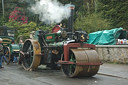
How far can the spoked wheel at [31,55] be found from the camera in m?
9.26

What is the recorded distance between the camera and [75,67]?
7.47m

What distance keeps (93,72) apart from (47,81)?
1.71 metres

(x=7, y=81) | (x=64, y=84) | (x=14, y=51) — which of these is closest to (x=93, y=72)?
(x=64, y=84)

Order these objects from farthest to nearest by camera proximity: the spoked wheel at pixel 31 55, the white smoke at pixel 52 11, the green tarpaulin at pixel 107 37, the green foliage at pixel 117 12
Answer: the green foliage at pixel 117 12 → the green tarpaulin at pixel 107 37 → the white smoke at pixel 52 11 → the spoked wheel at pixel 31 55

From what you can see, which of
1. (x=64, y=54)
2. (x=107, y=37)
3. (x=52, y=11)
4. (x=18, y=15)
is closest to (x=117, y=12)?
(x=107, y=37)

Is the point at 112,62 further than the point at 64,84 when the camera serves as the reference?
Yes

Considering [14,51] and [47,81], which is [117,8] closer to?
[14,51]

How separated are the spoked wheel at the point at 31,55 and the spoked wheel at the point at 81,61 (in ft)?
5.55

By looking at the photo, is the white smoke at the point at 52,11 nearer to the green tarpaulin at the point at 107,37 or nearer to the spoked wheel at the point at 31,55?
the spoked wheel at the point at 31,55

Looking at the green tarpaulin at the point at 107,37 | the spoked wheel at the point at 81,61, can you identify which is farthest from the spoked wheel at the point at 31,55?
the green tarpaulin at the point at 107,37

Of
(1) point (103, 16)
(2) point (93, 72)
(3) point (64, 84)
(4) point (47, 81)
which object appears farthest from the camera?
(1) point (103, 16)

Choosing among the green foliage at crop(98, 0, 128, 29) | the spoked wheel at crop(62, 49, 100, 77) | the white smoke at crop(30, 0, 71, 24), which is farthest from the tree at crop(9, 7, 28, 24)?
the spoked wheel at crop(62, 49, 100, 77)

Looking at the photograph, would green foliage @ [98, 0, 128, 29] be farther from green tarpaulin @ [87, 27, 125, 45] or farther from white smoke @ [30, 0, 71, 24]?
white smoke @ [30, 0, 71, 24]

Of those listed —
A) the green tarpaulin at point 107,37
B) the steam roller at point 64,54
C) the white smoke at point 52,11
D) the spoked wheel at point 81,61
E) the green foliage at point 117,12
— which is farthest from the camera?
the green foliage at point 117,12
